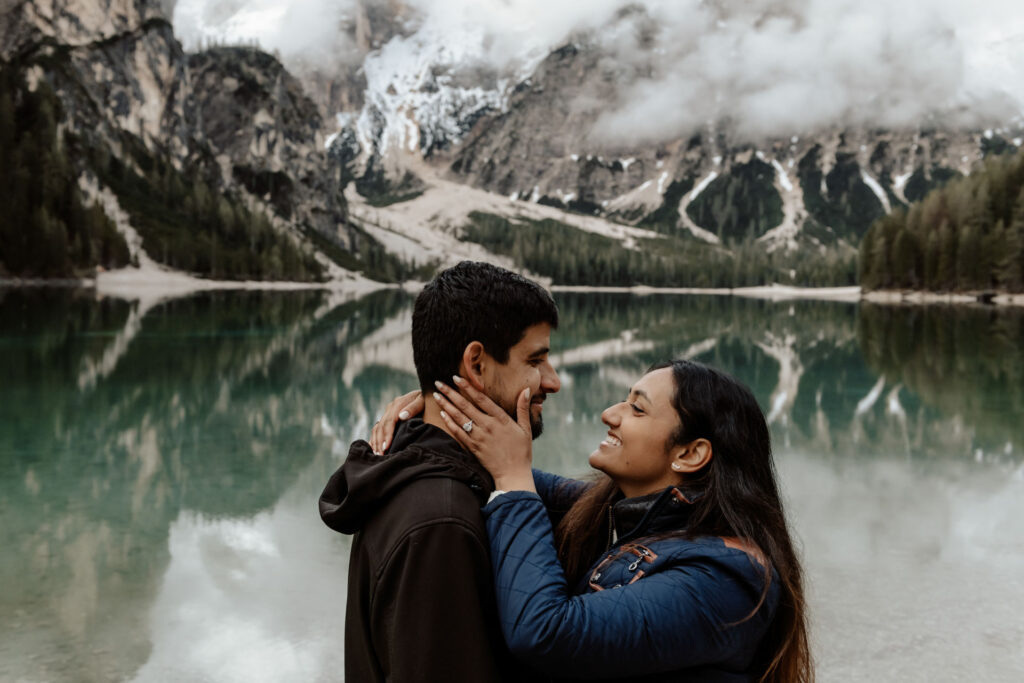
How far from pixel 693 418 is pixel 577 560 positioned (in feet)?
2.51

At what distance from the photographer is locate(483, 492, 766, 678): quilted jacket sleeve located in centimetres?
243

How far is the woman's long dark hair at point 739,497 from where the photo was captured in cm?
288

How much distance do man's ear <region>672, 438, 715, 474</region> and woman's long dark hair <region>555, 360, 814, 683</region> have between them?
2 cm

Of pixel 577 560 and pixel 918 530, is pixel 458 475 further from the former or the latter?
pixel 918 530

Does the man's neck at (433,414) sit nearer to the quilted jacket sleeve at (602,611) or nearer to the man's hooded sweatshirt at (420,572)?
the man's hooded sweatshirt at (420,572)

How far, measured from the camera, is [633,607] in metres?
2.55

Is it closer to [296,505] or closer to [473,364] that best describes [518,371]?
[473,364]

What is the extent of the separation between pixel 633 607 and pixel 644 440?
2.57 ft

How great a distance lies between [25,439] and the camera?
1409 centimetres

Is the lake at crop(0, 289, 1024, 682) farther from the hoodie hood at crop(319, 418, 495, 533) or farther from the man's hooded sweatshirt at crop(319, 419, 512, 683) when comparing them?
the man's hooded sweatshirt at crop(319, 419, 512, 683)

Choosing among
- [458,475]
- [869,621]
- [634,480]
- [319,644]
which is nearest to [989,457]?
[869,621]

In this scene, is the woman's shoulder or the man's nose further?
the man's nose

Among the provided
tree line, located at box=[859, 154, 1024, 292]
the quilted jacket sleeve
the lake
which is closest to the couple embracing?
the quilted jacket sleeve

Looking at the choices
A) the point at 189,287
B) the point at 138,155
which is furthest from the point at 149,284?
the point at 138,155
